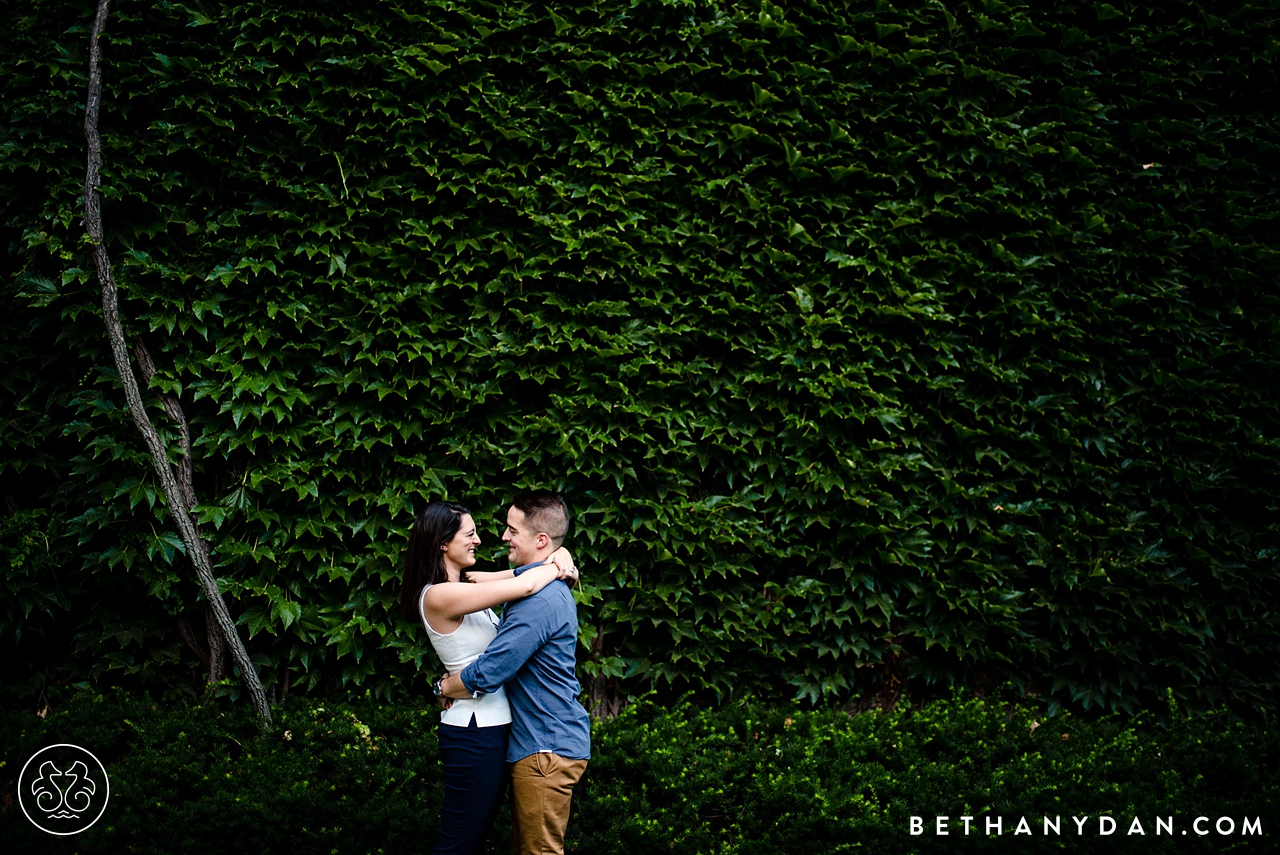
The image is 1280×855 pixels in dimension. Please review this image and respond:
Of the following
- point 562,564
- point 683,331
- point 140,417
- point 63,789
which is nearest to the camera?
point 562,564

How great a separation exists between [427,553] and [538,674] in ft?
2.27

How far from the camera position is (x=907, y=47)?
4.94 metres

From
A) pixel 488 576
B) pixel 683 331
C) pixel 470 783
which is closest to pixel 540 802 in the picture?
pixel 470 783

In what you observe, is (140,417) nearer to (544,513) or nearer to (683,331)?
(544,513)

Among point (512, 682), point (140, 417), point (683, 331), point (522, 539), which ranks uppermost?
point (683, 331)

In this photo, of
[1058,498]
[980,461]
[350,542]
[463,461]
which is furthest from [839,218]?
[350,542]

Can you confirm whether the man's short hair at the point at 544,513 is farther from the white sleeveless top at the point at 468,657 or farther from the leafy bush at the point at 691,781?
the leafy bush at the point at 691,781

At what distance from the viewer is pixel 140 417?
4.13 m

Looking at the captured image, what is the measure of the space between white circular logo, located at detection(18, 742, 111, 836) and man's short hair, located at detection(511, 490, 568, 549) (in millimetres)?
2968

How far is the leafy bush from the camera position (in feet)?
12.0

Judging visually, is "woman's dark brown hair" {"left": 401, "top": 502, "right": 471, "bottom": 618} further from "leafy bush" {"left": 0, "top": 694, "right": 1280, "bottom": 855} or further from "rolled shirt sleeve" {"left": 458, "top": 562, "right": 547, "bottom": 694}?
"leafy bush" {"left": 0, "top": 694, "right": 1280, "bottom": 855}

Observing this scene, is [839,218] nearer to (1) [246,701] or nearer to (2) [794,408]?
(2) [794,408]

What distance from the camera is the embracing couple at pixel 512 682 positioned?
275 cm

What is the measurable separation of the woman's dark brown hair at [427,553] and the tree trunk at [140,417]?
6.00 feet
